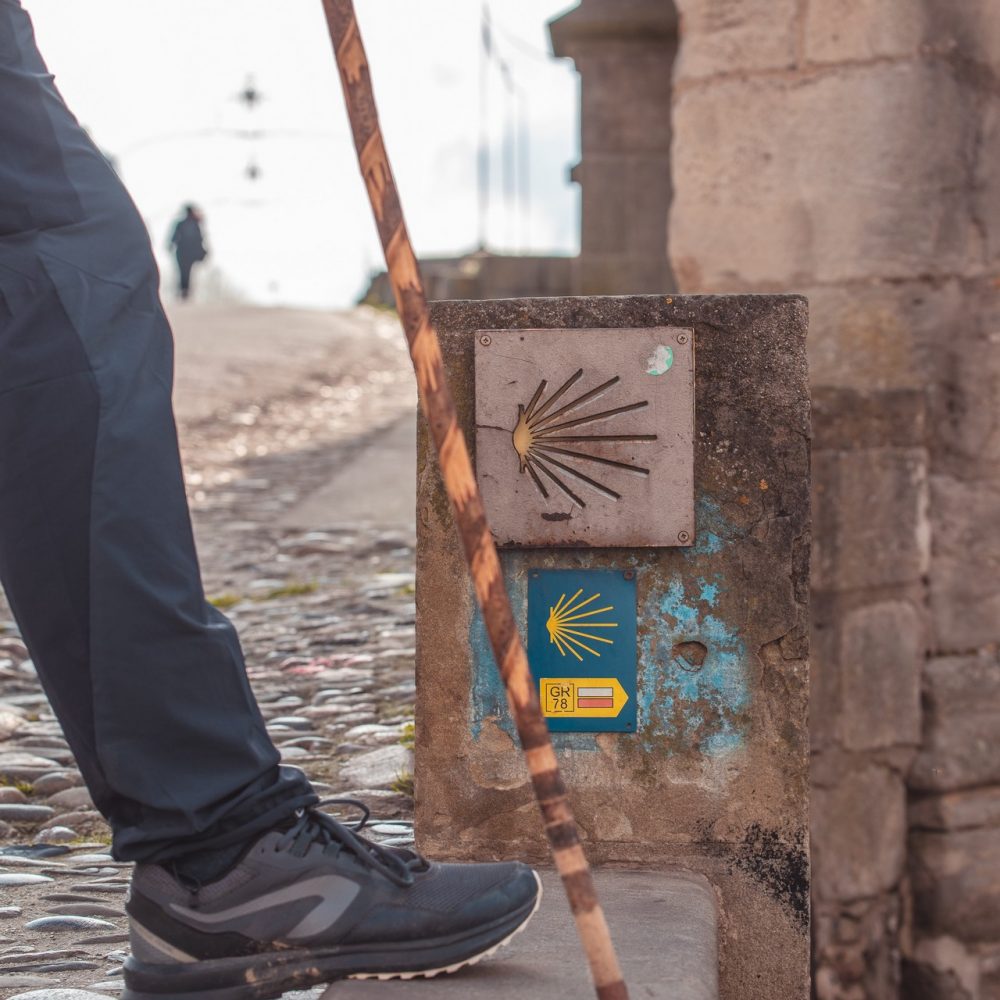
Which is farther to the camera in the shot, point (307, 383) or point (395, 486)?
point (307, 383)

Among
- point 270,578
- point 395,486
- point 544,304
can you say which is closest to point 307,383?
point 395,486

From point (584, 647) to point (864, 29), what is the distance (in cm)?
239

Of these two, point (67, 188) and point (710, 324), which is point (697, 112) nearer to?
point (710, 324)

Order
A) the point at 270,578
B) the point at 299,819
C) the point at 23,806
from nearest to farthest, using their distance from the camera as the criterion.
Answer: the point at 299,819 < the point at 23,806 < the point at 270,578

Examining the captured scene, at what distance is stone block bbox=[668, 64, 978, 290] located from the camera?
4184 millimetres

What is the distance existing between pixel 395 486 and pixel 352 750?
4.56 meters

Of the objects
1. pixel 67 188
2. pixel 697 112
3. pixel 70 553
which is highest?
pixel 697 112

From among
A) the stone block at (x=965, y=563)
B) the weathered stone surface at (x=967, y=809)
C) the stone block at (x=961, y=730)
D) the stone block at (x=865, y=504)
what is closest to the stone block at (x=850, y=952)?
the weathered stone surface at (x=967, y=809)

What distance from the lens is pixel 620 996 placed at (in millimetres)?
1829

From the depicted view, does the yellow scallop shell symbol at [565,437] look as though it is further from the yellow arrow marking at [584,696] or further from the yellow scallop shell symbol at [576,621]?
the yellow arrow marking at [584,696]

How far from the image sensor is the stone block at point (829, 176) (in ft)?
13.7

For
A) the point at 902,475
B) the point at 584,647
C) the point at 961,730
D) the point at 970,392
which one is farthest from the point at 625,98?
the point at 584,647

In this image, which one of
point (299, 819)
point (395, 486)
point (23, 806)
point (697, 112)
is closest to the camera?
point (299, 819)

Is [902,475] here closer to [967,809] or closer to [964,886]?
[967,809]
